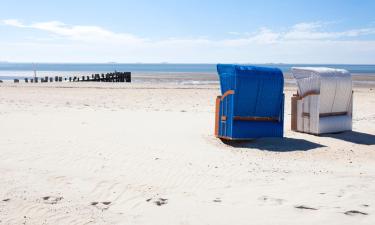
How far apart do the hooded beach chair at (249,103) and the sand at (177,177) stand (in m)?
0.33

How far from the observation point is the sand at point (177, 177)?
17.9 ft

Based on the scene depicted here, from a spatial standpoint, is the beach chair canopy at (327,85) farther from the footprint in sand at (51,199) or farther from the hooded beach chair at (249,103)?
the footprint in sand at (51,199)

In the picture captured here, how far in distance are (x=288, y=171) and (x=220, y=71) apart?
11.9 ft

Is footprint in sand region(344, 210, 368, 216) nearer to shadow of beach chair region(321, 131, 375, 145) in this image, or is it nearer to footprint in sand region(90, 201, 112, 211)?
footprint in sand region(90, 201, 112, 211)

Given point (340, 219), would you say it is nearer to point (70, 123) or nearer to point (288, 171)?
point (288, 171)

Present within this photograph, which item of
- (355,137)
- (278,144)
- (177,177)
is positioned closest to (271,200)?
(177,177)

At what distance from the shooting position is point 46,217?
5.29m

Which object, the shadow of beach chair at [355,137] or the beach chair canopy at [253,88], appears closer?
the beach chair canopy at [253,88]

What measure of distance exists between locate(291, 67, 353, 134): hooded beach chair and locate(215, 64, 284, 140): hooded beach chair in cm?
100

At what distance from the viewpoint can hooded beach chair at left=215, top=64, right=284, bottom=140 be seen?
33.6ft

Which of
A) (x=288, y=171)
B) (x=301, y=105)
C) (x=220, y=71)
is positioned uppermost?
(x=220, y=71)

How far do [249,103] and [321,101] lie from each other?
6.65 ft

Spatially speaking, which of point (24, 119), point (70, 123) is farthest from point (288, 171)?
point (24, 119)

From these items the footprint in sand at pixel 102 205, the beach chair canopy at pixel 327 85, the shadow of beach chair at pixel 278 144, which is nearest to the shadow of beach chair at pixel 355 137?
the beach chair canopy at pixel 327 85
